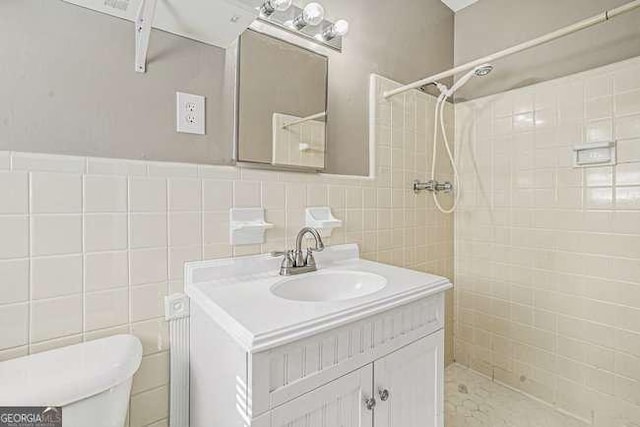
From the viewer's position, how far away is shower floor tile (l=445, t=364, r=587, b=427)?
4.78ft

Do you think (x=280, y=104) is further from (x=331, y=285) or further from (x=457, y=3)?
(x=457, y=3)

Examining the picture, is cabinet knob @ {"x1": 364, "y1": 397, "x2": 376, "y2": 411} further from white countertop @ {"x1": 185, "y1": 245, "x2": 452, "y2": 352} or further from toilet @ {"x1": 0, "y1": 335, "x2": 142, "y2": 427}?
toilet @ {"x1": 0, "y1": 335, "x2": 142, "y2": 427}

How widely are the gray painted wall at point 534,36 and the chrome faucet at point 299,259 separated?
57.6 inches

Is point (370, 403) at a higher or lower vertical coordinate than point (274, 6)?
lower

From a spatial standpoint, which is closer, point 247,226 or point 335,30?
point 247,226

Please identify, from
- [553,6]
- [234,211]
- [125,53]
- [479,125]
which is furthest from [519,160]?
[125,53]

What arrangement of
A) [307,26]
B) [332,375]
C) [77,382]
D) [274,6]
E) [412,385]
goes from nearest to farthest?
[77,382]
[332,375]
[412,385]
[274,6]
[307,26]

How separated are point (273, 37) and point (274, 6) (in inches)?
3.7

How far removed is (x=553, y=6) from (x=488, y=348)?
6.12ft

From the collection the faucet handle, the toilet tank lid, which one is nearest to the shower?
the faucet handle

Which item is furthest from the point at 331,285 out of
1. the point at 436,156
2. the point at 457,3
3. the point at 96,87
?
the point at 457,3

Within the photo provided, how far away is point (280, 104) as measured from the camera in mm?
1144

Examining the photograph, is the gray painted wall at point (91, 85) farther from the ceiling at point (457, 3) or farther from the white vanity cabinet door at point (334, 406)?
the ceiling at point (457, 3)

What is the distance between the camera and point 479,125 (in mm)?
1831
